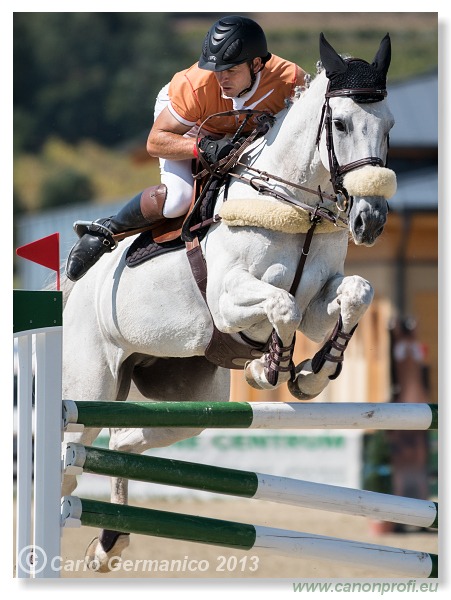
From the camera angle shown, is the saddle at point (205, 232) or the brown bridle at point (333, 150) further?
the saddle at point (205, 232)

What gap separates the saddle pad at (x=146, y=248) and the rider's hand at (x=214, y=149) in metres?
0.45

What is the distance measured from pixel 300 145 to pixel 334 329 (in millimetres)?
736

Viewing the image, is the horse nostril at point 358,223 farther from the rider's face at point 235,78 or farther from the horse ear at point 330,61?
the rider's face at point 235,78

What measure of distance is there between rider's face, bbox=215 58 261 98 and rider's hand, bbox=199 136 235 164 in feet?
0.64

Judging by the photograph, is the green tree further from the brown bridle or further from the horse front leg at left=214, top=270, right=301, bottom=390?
the brown bridle

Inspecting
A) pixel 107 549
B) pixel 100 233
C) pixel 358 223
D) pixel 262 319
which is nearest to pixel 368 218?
pixel 358 223

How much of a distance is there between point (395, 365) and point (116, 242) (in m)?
5.88

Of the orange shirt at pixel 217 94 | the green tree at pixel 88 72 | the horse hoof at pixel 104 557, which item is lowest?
the horse hoof at pixel 104 557

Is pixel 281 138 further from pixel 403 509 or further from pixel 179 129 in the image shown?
pixel 403 509

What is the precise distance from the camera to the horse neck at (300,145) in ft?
13.5

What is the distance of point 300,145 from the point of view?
4.17 metres

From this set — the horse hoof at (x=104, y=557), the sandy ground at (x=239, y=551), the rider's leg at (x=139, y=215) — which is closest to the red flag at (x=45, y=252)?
the rider's leg at (x=139, y=215)

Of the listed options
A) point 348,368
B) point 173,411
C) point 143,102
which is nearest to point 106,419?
point 173,411

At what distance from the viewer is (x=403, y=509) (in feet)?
13.0
